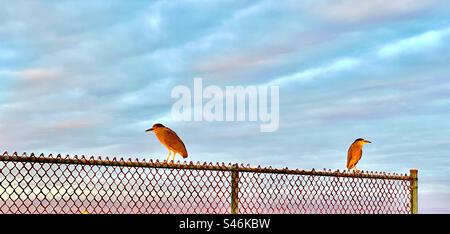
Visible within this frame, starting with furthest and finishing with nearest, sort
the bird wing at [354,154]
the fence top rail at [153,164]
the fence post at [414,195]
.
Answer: the bird wing at [354,154]
the fence post at [414,195]
the fence top rail at [153,164]

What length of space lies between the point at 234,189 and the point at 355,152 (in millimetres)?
8074

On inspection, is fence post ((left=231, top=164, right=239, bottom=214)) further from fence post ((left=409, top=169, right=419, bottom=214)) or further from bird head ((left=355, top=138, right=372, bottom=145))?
bird head ((left=355, top=138, right=372, bottom=145))

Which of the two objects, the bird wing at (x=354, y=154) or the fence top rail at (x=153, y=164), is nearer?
the fence top rail at (x=153, y=164)

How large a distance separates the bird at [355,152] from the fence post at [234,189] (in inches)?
314

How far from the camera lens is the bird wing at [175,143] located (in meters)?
11.1

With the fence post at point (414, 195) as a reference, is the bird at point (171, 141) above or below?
above

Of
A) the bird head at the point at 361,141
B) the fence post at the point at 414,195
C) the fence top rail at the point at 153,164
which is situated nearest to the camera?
the fence top rail at the point at 153,164

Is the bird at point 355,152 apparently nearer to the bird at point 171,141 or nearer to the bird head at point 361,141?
the bird head at point 361,141

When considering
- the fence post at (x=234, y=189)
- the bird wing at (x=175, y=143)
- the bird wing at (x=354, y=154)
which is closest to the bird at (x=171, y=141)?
the bird wing at (x=175, y=143)
